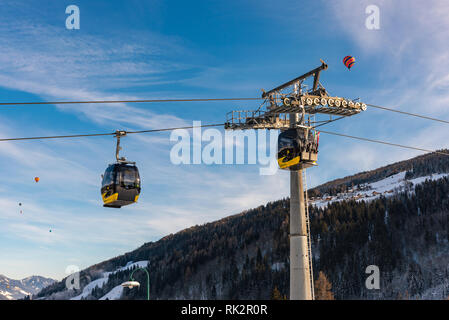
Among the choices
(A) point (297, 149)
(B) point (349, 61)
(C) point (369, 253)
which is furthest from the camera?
(C) point (369, 253)

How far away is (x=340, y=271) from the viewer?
504ft

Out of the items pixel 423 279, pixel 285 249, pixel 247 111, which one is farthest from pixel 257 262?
pixel 247 111

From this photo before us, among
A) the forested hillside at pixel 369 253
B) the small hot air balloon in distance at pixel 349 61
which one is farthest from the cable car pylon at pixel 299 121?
the forested hillside at pixel 369 253

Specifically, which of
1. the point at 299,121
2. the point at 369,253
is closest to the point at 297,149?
the point at 299,121

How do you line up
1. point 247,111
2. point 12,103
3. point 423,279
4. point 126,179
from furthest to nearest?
point 423,279, point 247,111, point 126,179, point 12,103

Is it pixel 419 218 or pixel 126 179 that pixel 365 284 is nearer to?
pixel 419 218

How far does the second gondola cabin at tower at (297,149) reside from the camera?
28797 millimetres

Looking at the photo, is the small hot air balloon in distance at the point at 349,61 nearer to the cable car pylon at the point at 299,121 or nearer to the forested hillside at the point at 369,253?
the cable car pylon at the point at 299,121

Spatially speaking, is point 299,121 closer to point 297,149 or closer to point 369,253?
point 297,149

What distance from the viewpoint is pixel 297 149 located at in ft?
94.3

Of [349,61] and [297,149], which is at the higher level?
[349,61]

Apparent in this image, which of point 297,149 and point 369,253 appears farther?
point 369,253

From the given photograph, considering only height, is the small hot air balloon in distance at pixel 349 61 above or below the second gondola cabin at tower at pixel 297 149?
above

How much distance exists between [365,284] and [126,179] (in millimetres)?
135940
